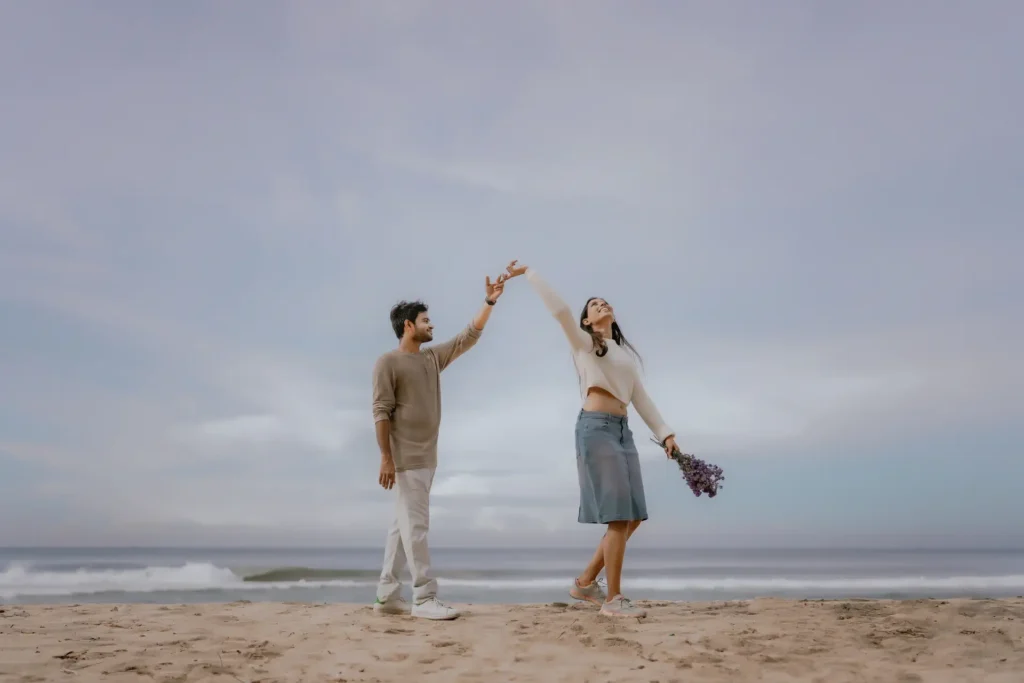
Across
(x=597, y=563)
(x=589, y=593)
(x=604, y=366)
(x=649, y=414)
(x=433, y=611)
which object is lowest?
(x=433, y=611)

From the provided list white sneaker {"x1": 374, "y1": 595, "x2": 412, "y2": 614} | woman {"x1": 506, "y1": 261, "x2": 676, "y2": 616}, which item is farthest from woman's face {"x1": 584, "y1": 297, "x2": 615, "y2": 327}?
white sneaker {"x1": 374, "y1": 595, "x2": 412, "y2": 614}

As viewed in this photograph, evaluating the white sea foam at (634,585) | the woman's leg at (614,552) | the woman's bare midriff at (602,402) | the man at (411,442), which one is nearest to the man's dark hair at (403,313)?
the man at (411,442)

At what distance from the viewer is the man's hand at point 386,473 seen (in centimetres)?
529

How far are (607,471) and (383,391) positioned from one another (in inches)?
65.4

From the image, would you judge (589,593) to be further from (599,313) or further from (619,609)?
(599,313)

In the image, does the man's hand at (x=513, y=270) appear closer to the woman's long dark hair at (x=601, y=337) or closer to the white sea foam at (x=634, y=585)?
the woman's long dark hair at (x=601, y=337)

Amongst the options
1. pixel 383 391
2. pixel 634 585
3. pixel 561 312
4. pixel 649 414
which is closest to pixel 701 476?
pixel 649 414

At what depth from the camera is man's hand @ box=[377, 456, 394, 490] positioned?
5.29 metres

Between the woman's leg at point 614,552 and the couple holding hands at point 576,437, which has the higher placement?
the couple holding hands at point 576,437

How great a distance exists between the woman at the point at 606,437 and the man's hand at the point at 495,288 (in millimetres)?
104

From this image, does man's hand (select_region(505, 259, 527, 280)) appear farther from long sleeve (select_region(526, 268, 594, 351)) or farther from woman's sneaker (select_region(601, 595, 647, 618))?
woman's sneaker (select_region(601, 595, 647, 618))

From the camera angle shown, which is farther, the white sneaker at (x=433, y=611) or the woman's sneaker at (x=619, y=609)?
the white sneaker at (x=433, y=611)

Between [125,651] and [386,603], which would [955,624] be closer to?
[386,603]

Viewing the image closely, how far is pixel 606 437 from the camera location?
519 cm
